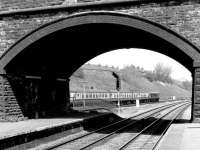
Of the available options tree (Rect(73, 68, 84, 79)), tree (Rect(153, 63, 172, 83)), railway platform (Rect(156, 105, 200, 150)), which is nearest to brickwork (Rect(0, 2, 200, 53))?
railway platform (Rect(156, 105, 200, 150))

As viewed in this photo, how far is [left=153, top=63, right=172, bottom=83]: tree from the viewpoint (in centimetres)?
13275

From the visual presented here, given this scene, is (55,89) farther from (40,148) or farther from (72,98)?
(72,98)

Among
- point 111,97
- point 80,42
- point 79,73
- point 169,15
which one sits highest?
point 79,73

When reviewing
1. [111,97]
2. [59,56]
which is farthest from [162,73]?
[59,56]

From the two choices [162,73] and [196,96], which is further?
[162,73]

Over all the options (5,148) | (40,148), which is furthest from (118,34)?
(5,148)

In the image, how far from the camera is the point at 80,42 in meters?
18.9

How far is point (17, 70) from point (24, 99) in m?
1.72

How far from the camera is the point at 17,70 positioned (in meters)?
17.4

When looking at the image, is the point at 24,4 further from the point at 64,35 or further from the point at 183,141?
the point at 183,141

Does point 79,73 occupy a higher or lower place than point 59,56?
higher

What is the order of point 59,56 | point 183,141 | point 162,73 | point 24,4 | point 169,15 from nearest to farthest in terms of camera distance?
1. point 183,141
2. point 169,15
3. point 24,4
4. point 59,56
5. point 162,73

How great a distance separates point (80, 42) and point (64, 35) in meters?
2.47

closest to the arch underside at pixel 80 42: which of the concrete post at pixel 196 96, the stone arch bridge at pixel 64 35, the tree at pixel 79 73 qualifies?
the stone arch bridge at pixel 64 35
